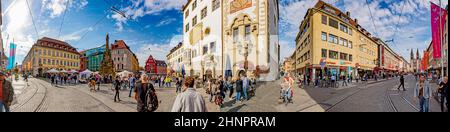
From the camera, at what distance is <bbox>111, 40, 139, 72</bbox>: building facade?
1.81 m

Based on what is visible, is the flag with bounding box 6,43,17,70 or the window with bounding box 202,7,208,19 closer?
the flag with bounding box 6,43,17,70

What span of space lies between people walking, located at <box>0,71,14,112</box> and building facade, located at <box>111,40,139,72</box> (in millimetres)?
1191

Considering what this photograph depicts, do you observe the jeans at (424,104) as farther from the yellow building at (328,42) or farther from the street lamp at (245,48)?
the street lamp at (245,48)

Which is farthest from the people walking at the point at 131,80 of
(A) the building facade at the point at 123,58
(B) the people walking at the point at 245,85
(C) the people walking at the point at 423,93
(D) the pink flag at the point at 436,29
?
(D) the pink flag at the point at 436,29

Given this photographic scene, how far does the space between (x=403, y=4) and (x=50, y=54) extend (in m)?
4.02

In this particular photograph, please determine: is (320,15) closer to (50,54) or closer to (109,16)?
(109,16)

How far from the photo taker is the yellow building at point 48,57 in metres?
1.89

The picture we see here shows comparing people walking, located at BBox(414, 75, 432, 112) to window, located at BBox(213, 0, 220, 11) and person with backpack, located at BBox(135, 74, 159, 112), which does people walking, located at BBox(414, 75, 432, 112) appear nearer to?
window, located at BBox(213, 0, 220, 11)

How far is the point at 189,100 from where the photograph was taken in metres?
1.43

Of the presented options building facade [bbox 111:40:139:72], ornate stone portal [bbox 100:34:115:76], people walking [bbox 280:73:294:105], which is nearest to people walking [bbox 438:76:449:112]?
people walking [bbox 280:73:294:105]

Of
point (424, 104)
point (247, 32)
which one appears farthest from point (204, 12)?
point (424, 104)

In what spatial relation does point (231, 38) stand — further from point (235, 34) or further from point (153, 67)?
point (153, 67)

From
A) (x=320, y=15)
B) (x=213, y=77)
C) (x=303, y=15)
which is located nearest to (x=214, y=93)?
(x=213, y=77)

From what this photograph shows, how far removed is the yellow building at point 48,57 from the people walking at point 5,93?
184 millimetres
